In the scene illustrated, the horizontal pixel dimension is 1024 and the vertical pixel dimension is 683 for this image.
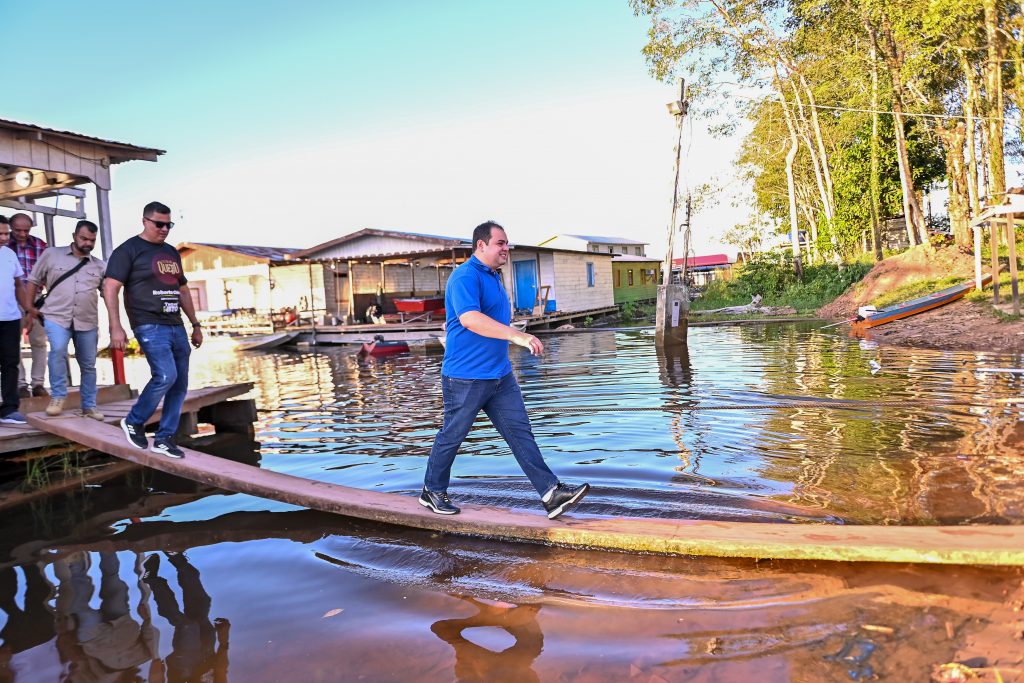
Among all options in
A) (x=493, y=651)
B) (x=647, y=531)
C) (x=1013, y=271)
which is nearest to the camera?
(x=493, y=651)

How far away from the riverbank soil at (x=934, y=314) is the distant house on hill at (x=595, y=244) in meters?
29.1

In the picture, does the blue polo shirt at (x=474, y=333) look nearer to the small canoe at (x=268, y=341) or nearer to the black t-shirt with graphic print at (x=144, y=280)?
the black t-shirt with graphic print at (x=144, y=280)

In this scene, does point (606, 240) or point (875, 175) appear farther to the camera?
point (606, 240)

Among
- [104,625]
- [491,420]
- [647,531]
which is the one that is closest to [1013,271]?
[647,531]

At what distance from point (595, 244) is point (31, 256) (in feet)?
172

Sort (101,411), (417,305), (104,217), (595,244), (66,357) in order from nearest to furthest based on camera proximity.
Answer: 1. (66,357)
2. (101,411)
3. (104,217)
4. (417,305)
5. (595,244)

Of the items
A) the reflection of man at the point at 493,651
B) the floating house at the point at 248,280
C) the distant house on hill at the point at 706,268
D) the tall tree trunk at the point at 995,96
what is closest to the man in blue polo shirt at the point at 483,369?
the reflection of man at the point at 493,651

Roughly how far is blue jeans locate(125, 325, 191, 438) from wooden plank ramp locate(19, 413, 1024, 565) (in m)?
0.27

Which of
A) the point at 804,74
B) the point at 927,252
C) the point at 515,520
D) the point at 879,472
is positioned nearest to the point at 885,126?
the point at 804,74

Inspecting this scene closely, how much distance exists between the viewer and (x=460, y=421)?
13.4 feet

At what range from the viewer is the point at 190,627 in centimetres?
337

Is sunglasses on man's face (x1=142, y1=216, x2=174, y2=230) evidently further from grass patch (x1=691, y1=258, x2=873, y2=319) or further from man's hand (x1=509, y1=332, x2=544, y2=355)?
grass patch (x1=691, y1=258, x2=873, y2=319)

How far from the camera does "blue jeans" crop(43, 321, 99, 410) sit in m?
5.98

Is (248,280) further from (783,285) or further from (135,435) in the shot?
(135,435)
